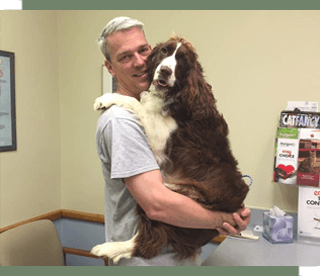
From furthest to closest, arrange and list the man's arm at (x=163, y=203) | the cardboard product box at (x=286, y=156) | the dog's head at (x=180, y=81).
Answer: the cardboard product box at (x=286, y=156) → the dog's head at (x=180, y=81) → the man's arm at (x=163, y=203)

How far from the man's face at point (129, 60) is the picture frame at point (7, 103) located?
60.6 inches

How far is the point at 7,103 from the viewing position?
2.67m

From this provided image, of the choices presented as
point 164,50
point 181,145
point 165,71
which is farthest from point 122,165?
point 164,50

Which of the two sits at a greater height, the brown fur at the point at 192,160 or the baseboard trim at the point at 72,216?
the brown fur at the point at 192,160

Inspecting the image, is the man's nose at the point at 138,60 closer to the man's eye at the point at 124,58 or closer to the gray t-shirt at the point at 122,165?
the man's eye at the point at 124,58

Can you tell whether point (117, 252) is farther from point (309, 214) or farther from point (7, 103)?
point (7, 103)

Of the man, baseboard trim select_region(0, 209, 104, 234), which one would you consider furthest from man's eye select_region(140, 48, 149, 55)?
baseboard trim select_region(0, 209, 104, 234)

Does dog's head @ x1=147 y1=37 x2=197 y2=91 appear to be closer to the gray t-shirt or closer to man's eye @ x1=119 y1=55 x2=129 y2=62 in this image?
man's eye @ x1=119 y1=55 x2=129 y2=62

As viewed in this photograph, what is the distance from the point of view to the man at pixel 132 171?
1.16 metres

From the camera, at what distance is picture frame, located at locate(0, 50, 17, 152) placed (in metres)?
2.62

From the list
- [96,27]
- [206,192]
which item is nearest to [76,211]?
[96,27]

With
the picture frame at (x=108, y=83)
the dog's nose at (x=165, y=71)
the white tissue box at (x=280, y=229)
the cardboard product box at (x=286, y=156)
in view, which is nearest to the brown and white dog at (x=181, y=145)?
the dog's nose at (x=165, y=71)

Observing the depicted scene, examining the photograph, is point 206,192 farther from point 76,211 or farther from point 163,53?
point 76,211

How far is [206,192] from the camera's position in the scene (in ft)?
4.19
